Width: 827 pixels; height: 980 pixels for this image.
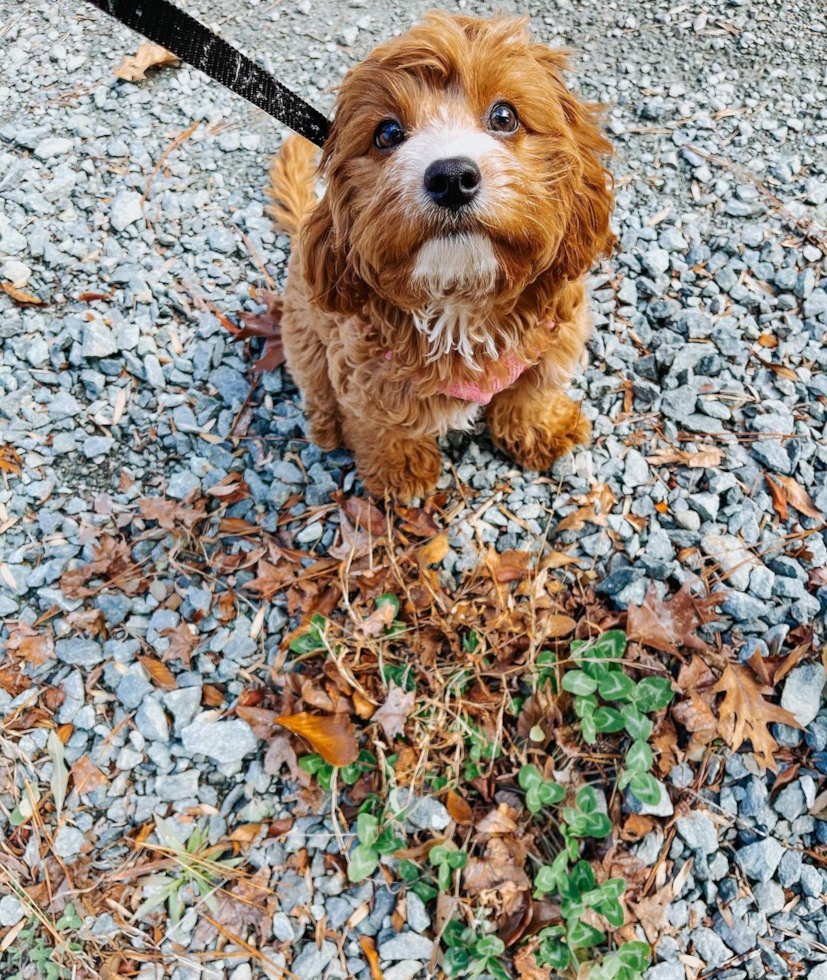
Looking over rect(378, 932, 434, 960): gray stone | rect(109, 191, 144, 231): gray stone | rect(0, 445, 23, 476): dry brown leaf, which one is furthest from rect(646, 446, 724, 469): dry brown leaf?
rect(109, 191, 144, 231): gray stone

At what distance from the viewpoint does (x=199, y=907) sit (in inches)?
114

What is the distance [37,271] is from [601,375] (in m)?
3.11

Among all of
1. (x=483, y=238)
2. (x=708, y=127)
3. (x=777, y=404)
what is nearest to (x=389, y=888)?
(x=483, y=238)

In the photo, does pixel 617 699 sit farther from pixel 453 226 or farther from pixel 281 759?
pixel 453 226

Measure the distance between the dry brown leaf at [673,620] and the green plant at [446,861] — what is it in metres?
1.06

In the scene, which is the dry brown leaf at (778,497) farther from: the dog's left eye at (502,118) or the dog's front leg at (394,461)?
the dog's left eye at (502,118)

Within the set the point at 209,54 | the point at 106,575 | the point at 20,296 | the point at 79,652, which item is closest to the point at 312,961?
the point at 79,652

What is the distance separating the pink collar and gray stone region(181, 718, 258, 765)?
62.7 inches

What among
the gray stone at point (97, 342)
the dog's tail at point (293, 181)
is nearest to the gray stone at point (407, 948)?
the gray stone at point (97, 342)

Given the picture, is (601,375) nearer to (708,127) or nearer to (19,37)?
(708,127)

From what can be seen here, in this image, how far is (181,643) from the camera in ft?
11.0

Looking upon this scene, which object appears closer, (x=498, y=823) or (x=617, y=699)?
(x=498, y=823)

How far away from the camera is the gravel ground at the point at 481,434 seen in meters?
2.94

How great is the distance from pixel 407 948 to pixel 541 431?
6.99 feet
